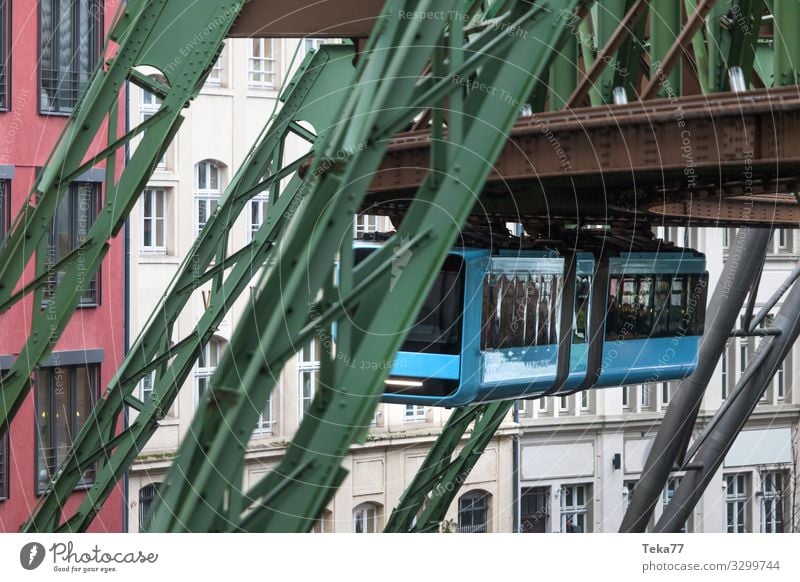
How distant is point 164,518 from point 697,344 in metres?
17.1

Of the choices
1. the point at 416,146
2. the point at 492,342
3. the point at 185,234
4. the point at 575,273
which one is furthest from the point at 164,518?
the point at 185,234

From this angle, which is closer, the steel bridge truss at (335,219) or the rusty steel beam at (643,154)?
the steel bridge truss at (335,219)

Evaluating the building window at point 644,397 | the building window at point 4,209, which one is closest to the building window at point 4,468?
the building window at point 4,209

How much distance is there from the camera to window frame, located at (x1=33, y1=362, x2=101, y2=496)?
23.8 m

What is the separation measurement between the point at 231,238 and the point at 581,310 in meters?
13.9

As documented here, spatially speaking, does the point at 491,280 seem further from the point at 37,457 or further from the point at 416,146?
the point at 37,457

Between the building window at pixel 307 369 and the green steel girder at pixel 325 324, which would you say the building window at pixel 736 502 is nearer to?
the building window at pixel 307 369

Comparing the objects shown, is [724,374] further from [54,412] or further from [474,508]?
[54,412]

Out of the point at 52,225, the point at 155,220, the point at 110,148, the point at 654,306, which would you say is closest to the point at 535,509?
the point at 155,220

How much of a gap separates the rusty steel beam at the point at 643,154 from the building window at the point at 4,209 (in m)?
7.60

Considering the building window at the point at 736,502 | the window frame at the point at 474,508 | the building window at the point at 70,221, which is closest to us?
the building window at the point at 70,221

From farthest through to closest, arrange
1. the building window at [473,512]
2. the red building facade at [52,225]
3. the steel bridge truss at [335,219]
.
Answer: the building window at [473,512] < the red building facade at [52,225] < the steel bridge truss at [335,219]

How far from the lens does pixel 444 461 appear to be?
86.1 feet

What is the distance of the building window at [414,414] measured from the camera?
4031cm
